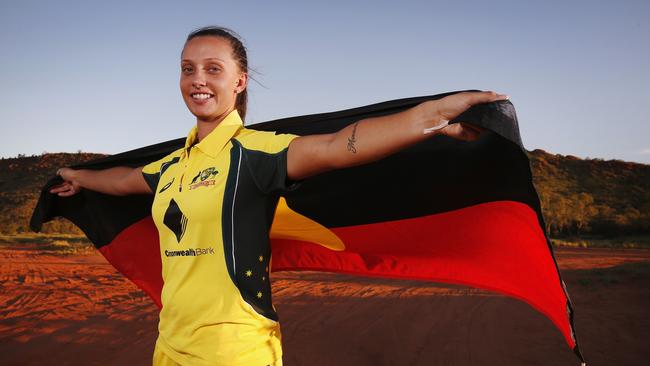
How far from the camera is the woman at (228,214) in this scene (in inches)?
74.4

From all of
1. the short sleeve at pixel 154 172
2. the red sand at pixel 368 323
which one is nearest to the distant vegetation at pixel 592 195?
the red sand at pixel 368 323

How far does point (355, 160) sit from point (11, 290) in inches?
448

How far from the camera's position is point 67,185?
12.8ft

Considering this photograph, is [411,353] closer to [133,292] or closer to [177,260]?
[177,260]

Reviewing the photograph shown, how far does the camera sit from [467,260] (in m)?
3.37

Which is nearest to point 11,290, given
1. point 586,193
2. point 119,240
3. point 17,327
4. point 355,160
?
point 17,327

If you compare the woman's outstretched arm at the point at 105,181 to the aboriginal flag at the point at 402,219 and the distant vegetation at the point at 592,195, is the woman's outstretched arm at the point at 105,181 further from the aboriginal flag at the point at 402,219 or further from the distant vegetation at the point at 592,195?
the distant vegetation at the point at 592,195

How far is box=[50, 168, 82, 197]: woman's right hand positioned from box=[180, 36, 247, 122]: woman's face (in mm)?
1941

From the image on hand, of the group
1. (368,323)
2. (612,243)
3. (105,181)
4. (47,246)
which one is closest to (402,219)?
(105,181)

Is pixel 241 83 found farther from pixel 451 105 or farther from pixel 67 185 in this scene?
pixel 67 185

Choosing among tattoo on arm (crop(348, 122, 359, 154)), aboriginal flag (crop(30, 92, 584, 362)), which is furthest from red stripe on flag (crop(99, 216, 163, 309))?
tattoo on arm (crop(348, 122, 359, 154))

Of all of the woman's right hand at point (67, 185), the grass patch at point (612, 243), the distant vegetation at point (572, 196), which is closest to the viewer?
the woman's right hand at point (67, 185)

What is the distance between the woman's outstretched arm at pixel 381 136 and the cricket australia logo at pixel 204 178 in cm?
34

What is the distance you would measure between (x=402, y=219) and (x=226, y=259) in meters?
1.74
